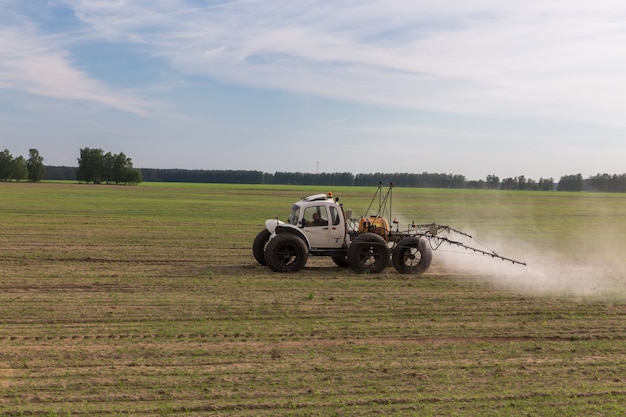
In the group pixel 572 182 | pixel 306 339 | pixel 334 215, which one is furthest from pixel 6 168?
pixel 306 339

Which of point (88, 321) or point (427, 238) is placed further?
point (427, 238)

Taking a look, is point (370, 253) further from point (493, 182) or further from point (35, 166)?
point (35, 166)

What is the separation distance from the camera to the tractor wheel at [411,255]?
16109mm

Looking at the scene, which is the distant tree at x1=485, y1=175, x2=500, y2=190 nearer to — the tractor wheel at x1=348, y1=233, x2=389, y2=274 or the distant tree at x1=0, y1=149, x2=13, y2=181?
the tractor wheel at x1=348, y1=233, x2=389, y2=274

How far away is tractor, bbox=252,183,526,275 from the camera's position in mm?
16094

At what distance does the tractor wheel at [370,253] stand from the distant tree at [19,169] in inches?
5489

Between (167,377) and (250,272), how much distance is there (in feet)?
28.2

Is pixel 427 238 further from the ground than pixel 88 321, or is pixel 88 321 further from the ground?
pixel 427 238

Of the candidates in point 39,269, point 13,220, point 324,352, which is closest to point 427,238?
point 324,352

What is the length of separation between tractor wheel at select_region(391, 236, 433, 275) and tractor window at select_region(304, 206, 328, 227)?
2.08 m

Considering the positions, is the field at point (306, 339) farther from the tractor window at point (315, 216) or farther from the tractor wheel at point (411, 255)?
the tractor window at point (315, 216)

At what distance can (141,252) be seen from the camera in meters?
20.0

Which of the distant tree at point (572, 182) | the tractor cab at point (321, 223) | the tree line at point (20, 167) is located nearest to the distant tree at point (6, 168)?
the tree line at point (20, 167)

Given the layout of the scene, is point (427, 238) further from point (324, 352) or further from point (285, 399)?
point (285, 399)
